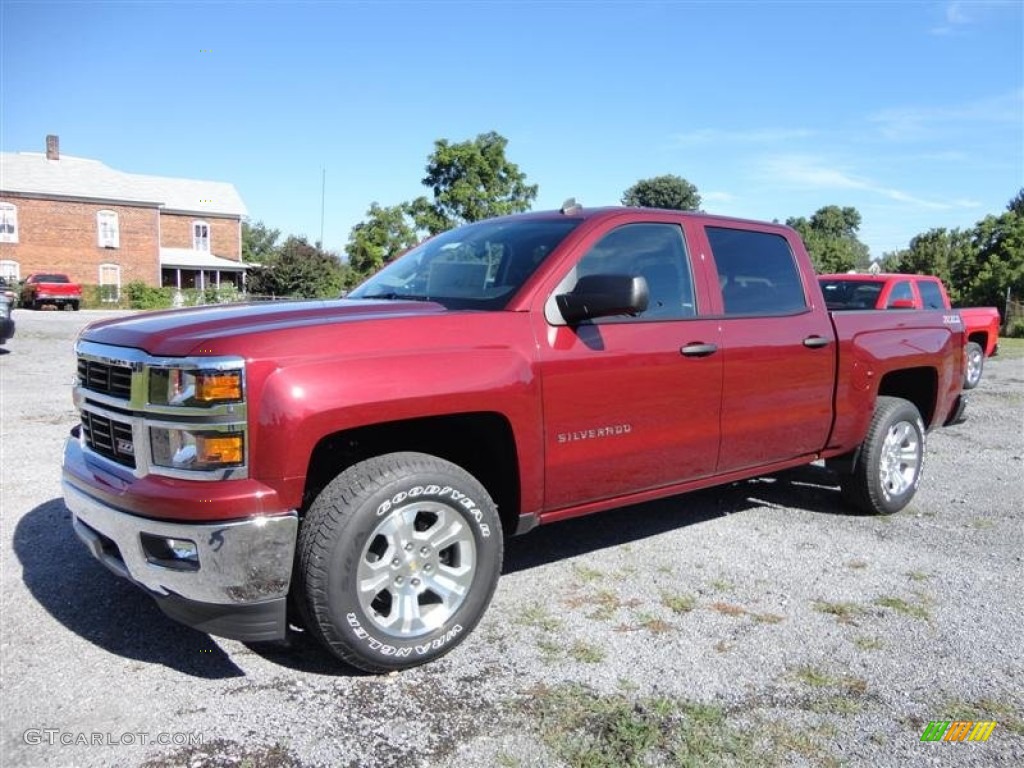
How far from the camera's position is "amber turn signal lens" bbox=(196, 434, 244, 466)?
2768 mm

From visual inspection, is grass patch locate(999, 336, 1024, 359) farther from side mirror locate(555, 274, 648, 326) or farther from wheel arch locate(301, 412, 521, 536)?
wheel arch locate(301, 412, 521, 536)

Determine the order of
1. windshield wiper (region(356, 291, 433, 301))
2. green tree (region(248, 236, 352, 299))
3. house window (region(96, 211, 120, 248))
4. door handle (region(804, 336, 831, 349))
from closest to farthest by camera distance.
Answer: windshield wiper (region(356, 291, 433, 301)), door handle (region(804, 336, 831, 349)), green tree (region(248, 236, 352, 299)), house window (region(96, 211, 120, 248))

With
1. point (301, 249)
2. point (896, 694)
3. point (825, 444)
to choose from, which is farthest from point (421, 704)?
point (301, 249)

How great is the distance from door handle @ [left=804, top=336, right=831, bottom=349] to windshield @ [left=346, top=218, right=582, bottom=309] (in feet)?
5.52

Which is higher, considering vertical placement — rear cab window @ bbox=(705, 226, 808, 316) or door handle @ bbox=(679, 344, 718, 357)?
rear cab window @ bbox=(705, 226, 808, 316)

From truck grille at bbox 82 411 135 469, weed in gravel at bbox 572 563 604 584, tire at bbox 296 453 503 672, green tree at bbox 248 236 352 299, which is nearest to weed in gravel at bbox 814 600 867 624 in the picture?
weed in gravel at bbox 572 563 604 584

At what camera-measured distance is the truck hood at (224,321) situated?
2900mm

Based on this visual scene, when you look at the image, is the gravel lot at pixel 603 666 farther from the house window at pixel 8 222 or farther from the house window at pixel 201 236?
the house window at pixel 201 236

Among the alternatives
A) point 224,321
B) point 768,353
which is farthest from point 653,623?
point 224,321

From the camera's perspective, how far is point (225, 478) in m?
2.78

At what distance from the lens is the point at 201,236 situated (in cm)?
5044

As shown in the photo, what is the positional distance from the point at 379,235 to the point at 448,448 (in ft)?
125

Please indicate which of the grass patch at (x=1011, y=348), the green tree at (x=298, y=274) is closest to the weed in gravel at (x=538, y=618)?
the grass patch at (x=1011, y=348)

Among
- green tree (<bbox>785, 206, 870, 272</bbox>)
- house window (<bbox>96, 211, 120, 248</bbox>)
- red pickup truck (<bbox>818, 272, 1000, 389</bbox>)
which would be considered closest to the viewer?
red pickup truck (<bbox>818, 272, 1000, 389</bbox>)
